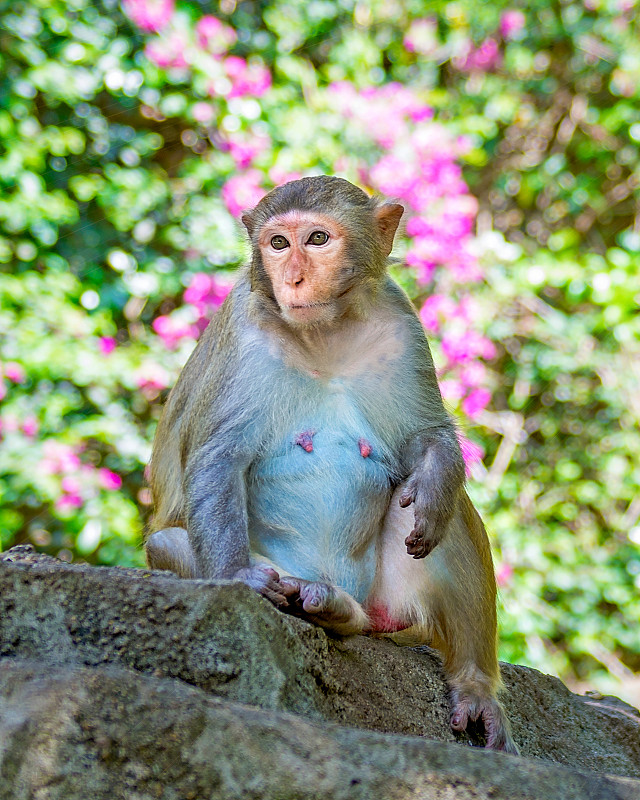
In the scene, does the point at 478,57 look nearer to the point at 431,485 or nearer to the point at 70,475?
the point at 70,475

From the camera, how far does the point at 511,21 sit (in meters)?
6.98

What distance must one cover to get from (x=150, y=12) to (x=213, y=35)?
38 centimetres

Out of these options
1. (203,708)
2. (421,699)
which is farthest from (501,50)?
(203,708)

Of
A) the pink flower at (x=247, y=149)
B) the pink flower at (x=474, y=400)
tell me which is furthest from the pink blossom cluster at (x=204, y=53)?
the pink flower at (x=474, y=400)

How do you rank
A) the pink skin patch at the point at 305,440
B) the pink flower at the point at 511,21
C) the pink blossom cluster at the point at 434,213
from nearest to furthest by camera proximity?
the pink skin patch at the point at 305,440
the pink blossom cluster at the point at 434,213
the pink flower at the point at 511,21

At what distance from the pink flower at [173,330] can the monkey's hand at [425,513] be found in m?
3.09

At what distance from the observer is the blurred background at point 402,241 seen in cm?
570

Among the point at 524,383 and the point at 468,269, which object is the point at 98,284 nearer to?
the point at 468,269

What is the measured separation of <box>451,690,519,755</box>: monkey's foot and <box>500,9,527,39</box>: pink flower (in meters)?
5.27

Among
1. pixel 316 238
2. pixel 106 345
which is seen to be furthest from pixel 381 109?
pixel 316 238

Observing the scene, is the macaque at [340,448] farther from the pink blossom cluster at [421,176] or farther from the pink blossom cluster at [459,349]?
the pink blossom cluster at [421,176]

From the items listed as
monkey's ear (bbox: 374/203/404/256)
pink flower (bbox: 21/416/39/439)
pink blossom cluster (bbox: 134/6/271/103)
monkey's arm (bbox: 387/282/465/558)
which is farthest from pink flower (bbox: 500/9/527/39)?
monkey's arm (bbox: 387/282/465/558)

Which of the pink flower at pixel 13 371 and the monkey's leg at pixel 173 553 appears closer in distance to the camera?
the monkey's leg at pixel 173 553

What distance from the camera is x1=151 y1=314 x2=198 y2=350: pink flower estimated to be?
5727mm
